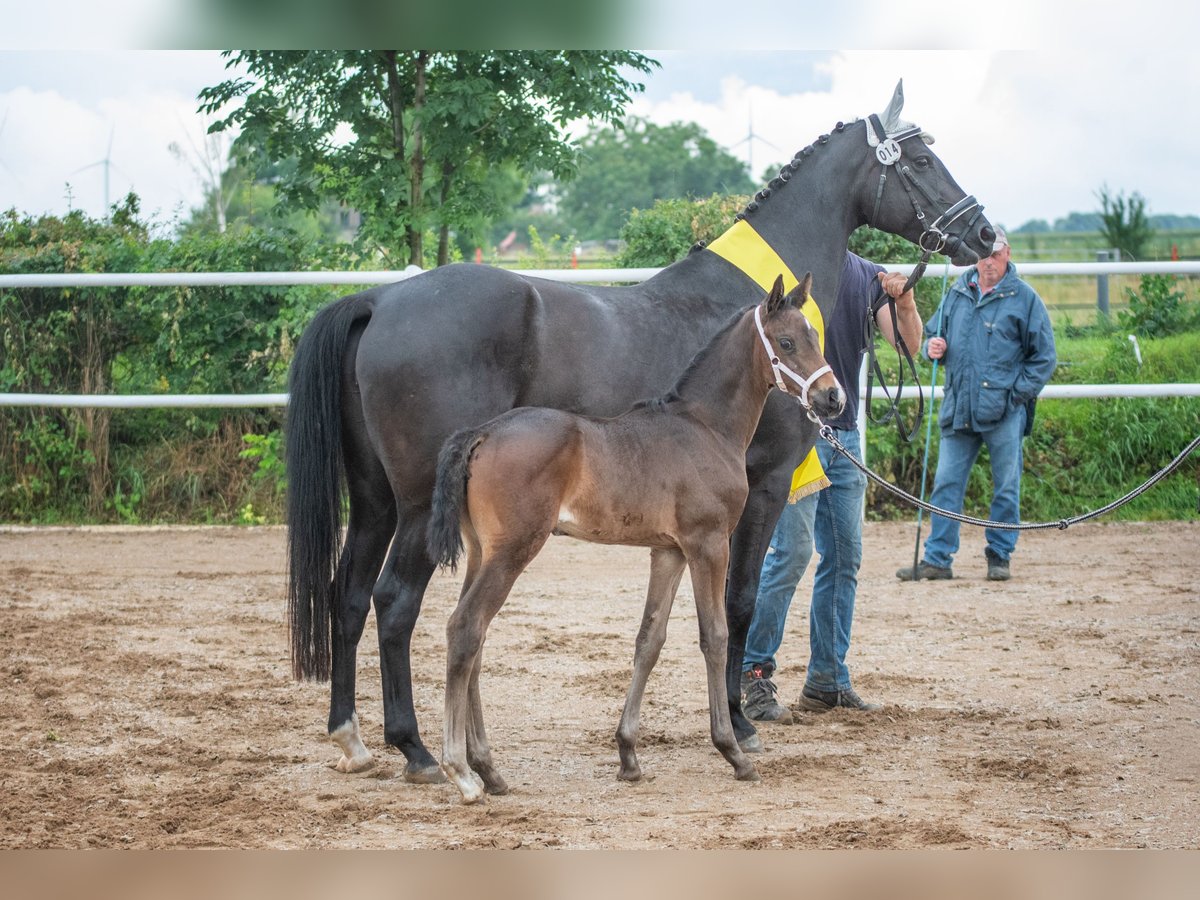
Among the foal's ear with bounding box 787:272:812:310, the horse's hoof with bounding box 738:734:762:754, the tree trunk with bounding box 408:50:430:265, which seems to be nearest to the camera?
the foal's ear with bounding box 787:272:812:310

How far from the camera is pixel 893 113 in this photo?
5234mm

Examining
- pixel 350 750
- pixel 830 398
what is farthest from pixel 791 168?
pixel 350 750

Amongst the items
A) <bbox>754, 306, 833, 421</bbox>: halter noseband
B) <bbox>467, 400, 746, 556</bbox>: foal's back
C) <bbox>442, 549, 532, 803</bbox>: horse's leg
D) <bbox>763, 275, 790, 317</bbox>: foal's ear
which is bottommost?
Answer: <bbox>442, 549, 532, 803</bbox>: horse's leg

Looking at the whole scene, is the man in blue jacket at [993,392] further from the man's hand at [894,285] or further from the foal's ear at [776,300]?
the foal's ear at [776,300]

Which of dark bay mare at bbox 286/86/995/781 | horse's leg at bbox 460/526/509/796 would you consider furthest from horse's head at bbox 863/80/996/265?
horse's leg at bbox 460/526/509/796

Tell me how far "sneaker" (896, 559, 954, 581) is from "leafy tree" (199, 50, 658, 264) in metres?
4.22

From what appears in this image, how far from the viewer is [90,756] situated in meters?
→ 4.55

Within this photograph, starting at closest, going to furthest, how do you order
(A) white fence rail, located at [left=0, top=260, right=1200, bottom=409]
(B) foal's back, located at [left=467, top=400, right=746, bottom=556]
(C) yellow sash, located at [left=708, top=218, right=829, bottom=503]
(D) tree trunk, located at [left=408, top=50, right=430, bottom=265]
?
(B) foal's back, located at [left=467, top=400, right=746, bottom=556], (C) yellow sash, located at [left=708, top=218, right=829, bottom=503], (A) white fence rail, located at [left=0, top=260, right=1200, bottom=409], (D) tree trunk, located at [left=408, top=50, right=430, bottom=265]

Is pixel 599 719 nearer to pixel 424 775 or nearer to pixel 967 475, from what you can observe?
pixel 424 775

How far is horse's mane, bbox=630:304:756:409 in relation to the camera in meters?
4.36

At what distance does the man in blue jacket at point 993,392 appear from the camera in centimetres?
811

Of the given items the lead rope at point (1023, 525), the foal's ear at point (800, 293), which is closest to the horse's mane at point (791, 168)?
the foal's ear at point (800, 293)

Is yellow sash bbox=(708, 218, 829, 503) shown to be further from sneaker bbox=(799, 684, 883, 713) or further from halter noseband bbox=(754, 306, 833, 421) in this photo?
sneaker bbox=(799, 684, 883, 713)

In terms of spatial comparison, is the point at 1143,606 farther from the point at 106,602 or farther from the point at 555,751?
the point at 106,602
